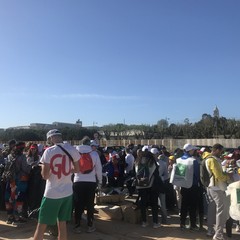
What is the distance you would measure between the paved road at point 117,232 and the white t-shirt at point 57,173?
179 cm

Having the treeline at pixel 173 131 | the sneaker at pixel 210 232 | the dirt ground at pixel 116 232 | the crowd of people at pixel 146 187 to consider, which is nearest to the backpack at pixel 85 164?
the crowd of people at pixel 146 187

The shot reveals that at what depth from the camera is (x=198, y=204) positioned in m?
7.46

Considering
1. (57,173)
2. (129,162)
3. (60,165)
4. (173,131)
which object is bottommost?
(129,162)

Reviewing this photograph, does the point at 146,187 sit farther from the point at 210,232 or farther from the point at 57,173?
the point at 57,173

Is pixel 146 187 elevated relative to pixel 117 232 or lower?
elevated

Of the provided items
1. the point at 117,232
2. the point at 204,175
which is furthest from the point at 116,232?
the point at 204,175

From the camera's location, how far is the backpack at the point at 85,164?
700cm

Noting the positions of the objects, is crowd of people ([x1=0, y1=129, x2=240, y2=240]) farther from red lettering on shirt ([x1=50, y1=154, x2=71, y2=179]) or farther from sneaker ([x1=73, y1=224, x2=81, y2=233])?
red lettering on shirt ([x1=50, y1=154, x2=71, y2=179])

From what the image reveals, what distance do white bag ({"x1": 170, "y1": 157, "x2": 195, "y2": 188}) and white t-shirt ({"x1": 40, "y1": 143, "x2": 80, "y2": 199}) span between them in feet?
9.42

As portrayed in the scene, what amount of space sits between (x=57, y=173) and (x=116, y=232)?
8.49 ft

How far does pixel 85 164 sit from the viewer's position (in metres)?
7.02

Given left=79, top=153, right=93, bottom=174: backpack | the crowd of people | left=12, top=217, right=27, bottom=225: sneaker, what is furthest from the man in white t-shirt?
left=12, top=217, right=27, bottom=225: sneaker

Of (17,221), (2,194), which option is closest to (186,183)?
(17,221)

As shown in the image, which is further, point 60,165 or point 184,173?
point 184,173
